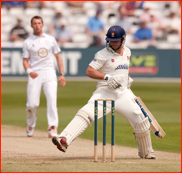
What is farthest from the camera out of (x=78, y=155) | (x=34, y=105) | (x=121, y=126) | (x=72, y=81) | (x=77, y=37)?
(x=77, y=37)

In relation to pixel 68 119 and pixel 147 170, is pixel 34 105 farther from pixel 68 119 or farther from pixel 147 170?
pixel 147 170

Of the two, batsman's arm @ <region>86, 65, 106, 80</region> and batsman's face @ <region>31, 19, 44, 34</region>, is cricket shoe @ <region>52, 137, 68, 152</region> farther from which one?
batsman's face @ <region>31, 19, 44, 34</region>

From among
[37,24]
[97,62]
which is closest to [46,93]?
[37,24]

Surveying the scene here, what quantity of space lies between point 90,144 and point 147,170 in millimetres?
2640

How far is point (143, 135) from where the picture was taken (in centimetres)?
583

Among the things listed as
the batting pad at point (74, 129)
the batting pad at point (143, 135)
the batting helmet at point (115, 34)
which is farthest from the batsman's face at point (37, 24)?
the batting pad at point (143, 135)

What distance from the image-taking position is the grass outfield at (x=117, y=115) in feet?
27.1

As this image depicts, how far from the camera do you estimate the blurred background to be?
2158cm

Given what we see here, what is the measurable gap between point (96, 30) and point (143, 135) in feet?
58.1

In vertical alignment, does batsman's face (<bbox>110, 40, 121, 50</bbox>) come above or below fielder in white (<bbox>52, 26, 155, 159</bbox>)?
above

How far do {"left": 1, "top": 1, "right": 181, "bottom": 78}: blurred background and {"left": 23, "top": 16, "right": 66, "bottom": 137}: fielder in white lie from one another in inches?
525

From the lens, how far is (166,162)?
5.60 metres

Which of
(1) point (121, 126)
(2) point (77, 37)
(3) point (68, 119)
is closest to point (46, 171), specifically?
(1) point (121, 126)

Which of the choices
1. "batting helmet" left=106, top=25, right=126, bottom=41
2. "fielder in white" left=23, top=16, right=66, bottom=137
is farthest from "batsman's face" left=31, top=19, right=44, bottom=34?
"batting helmet" left=106, top=25, right=126, bottom=41
